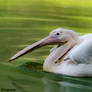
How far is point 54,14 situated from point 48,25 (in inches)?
130

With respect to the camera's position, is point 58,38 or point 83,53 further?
point 58,38

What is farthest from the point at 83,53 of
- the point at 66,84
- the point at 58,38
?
the point at 58,38

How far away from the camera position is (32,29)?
37.3 feet

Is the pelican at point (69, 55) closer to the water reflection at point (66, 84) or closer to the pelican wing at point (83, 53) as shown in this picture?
the pelican wing at point (83, 53)

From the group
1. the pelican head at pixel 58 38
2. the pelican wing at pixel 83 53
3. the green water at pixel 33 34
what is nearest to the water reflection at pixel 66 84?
the green water at pixel 33 34

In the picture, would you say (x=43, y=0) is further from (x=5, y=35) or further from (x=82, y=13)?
(x=5, y=35)

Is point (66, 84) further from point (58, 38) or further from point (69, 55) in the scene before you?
point (58, 38)

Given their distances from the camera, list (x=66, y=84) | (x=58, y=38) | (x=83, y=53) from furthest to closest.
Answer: (x=58, y=38) < (x=83, y=53) < (x=66, y=84)

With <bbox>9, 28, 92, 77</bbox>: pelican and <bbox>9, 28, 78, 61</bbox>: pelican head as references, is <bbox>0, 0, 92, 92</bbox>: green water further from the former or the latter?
<bbox>9, 28, 78, 61</bbox>: pelican head

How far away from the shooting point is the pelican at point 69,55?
21.3 feet

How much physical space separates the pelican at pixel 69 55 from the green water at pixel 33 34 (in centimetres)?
13

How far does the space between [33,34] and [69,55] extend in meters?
3.88

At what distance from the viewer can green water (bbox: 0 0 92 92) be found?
608 cm

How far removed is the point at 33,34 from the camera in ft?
34.1
